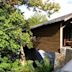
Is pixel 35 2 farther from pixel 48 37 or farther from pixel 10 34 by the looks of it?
pixel 48 37

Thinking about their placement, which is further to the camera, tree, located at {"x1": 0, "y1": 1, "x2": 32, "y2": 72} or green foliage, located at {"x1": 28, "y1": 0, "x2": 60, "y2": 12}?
green foliage, located at {"x1": 28, "y1": 0, "x2": 60, "y2": 12}

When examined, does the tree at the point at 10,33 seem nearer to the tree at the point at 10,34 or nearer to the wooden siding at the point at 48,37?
the tree at the point at 10,34

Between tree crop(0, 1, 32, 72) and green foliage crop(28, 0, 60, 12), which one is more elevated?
green foliage crop(28, 0, 60, 12)

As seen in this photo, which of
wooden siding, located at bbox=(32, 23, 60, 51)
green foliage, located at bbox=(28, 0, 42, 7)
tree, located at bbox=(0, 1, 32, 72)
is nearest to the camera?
tree, located at bbox=(0, 1, 32, 72)

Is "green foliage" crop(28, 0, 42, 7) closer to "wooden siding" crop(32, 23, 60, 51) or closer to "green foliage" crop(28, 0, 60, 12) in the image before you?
"green foliage" crop(28, 0, 60, 12)

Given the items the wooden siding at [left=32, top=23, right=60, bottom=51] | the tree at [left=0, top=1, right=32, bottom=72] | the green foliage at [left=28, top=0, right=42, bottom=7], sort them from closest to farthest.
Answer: the tree at [left=0, top=1, right=32, bottom=72]
the green foliage at [left=28, top=0, right=42, bottom=7]
the wooden siding at [left=32, top=23, right=60, bottom=51]

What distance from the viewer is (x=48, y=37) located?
80.0ft

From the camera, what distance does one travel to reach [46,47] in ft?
80.5

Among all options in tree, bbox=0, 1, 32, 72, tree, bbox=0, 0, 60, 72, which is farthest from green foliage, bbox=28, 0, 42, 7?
tree, bbox=0, 1, 32, 72

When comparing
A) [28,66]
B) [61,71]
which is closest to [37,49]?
[28,66]

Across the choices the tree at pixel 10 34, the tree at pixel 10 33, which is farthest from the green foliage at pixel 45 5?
the tree at pixel 10 34

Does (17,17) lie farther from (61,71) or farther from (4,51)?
(61,71)

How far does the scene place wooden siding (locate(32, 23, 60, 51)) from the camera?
23.3 metres

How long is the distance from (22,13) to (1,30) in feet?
10.7
